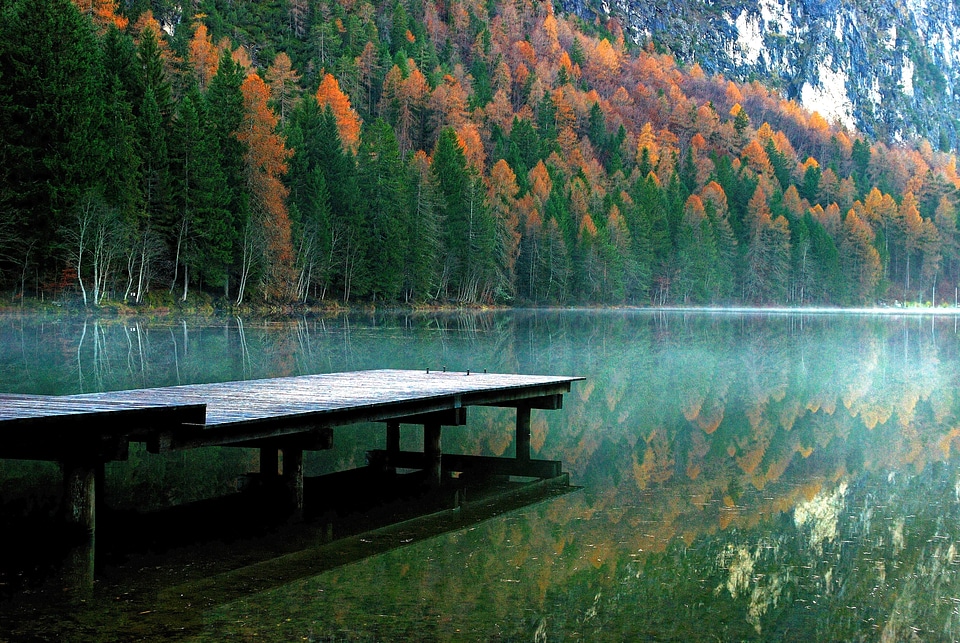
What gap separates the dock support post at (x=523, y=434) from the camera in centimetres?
1570

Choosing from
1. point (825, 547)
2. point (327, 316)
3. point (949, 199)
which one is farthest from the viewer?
point (949, 199)

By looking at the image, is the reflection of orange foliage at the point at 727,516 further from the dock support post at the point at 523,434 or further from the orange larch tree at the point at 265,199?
the orange larch tree at the point at 265,199

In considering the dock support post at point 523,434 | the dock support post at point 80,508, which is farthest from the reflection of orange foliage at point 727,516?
the dock support post at point 80,508

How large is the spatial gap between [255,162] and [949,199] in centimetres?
12741

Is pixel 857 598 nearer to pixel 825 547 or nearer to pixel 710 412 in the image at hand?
pixel 825 547

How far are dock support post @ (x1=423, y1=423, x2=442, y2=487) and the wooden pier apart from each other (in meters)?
0.01

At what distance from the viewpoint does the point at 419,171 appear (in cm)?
8662

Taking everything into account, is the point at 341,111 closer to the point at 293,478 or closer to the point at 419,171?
the point at 419,171

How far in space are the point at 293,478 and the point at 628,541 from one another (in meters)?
4.00

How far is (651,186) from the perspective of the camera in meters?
126

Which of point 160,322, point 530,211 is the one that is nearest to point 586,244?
point 530,211

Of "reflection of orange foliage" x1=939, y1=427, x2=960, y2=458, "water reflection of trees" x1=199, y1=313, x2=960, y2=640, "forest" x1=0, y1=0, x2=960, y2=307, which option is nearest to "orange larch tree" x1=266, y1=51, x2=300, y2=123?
"forest" x1=0, y1=0, x2=960, y2=307

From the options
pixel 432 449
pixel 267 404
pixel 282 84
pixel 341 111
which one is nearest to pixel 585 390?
pixel 432 449

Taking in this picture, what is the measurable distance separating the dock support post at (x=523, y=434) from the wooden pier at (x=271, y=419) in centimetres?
1
